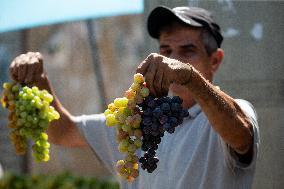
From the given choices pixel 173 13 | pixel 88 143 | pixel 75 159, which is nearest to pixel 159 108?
pixel 173 13

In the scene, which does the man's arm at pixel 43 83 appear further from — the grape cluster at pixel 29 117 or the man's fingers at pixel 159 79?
the man's fingers at pixel 159 79

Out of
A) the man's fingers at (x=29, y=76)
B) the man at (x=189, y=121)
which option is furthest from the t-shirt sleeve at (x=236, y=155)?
the man's fingers at (x=29, y=76)

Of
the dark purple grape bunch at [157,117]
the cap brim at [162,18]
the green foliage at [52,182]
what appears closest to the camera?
the dark purple grape bunch at [157,117]

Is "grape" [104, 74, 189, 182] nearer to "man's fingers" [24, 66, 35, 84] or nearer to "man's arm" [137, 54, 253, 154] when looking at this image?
"man's arm" [137, 54, 253, 154]

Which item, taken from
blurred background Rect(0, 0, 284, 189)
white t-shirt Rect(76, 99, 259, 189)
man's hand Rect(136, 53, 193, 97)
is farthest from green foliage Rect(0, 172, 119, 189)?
man's hand Rect(136, 53, 193, 97)

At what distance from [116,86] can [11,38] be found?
58.5 inches

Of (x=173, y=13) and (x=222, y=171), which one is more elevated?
(x=173, y=13)

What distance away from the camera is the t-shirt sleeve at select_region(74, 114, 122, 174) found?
8.05 feet

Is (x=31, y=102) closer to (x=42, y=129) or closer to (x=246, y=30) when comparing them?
(x=42, y=129)

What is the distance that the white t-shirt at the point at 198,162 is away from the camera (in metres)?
2.00

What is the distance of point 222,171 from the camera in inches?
79.1

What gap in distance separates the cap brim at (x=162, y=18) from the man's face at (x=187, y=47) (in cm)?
4

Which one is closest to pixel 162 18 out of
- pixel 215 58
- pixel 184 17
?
pixel 184 17

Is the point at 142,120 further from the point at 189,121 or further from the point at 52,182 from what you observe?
the point at 52,182
